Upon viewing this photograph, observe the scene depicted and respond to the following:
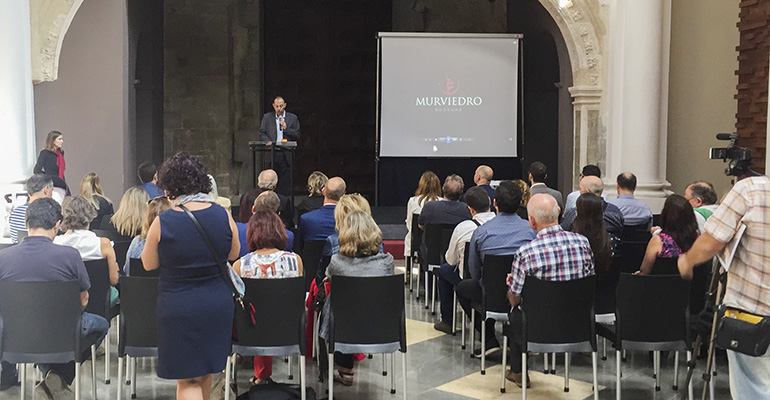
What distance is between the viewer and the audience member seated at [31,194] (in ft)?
18.2

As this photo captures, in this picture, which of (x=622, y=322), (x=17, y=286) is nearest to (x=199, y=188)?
(x=17, y=286)

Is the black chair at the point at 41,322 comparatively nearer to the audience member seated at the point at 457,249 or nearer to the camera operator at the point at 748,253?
the audience member seated at the point at 457,249

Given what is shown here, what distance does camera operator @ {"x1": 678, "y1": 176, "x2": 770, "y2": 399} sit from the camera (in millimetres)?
3227

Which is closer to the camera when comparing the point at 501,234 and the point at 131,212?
the point at 501,234

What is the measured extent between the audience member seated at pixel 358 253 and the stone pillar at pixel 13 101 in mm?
4787

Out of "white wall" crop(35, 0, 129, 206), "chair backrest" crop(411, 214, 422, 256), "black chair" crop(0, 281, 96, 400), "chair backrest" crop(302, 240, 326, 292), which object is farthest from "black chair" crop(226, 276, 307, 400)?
"white wall" crop(35, 0, 129, 206)

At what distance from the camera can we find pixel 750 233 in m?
3.26

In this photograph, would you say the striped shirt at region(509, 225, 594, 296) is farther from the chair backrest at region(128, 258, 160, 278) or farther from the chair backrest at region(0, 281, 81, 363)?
the chair backrest at region(0, 281, 81, 363)

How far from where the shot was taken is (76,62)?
10.4m

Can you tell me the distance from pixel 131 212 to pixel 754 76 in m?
6.88

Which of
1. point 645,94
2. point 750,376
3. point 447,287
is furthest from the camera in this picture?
point 645,94

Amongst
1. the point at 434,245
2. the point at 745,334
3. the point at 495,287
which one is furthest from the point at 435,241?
the point at 745,334

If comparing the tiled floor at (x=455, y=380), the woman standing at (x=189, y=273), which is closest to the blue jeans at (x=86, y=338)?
the tiled floor at (x=455, y=380)

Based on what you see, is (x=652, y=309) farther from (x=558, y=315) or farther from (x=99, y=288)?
(x=99, y=288)
